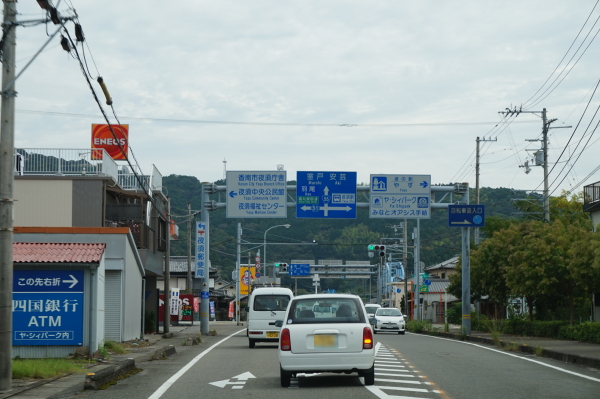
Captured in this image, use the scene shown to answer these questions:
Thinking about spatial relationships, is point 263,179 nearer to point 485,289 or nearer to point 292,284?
point 485,289

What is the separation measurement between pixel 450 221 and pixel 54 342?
19749 millimetres

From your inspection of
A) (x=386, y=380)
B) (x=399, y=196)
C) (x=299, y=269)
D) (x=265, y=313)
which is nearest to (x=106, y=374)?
(x=386, y=380)

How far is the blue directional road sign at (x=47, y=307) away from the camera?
16.6 m

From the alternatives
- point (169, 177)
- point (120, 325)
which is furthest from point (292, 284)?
point (120, 325)

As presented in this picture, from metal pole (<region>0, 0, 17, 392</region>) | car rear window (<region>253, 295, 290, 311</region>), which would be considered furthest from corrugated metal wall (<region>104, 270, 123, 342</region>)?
metal pole (<region>0, 0, 17, 392</region>)

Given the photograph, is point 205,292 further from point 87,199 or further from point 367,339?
point 367,339

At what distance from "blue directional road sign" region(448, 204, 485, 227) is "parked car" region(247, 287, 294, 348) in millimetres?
9502

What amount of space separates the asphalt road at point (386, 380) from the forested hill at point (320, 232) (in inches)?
2073

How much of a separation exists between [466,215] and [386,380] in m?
20.0

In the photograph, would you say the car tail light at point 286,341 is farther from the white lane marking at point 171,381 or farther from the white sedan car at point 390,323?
the white sedan car at point 390,323

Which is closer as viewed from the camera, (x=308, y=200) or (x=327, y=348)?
(x=327, y=348)

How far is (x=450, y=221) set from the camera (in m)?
32.3

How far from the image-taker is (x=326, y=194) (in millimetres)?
34250

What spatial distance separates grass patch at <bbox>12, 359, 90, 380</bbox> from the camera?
12977 millimetres
